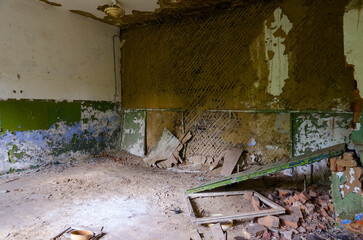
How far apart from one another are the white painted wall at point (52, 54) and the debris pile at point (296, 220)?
4595 millimetres

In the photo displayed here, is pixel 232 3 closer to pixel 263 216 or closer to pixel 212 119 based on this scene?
pixel 212 119

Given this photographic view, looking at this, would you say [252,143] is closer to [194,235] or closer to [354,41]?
[354,41]

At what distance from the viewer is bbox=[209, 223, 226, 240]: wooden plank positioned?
2.28m

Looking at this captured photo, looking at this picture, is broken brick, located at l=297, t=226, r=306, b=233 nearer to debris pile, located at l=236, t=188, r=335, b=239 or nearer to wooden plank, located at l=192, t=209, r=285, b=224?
debris pile, located at l=236, t=188, r=335, b=239

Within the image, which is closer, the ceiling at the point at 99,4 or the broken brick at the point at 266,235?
the broken brick at the point at 266,235

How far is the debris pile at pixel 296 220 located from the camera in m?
2.30

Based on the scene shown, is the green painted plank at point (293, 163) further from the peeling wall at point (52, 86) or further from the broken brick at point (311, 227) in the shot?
the peeling wall at point (52, 86)

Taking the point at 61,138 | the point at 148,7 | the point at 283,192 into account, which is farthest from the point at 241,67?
the point at 61,138

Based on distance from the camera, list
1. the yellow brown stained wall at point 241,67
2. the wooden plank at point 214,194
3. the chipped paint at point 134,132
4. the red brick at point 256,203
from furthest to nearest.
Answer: the chipped paint at point 134,132 < the yellow brown stained wall at point 241,67 < the wooden plank at point 214,194 < the red brick at point 256,203

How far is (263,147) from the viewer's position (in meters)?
4.37

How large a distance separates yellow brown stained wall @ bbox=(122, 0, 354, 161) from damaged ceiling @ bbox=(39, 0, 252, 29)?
215 millimetres

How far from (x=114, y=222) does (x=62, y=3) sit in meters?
4.42

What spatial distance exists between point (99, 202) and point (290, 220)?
7.92ft

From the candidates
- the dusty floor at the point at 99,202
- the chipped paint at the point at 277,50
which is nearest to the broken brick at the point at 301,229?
the dusty floor at the point at 99,202
